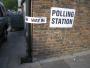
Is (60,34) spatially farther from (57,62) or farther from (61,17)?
(57,62)

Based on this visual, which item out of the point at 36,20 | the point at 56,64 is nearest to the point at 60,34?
the point at 36,20

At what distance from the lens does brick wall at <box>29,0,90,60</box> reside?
7730 millimetres

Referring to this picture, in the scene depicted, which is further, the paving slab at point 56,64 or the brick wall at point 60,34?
the brick wall at point 60,34

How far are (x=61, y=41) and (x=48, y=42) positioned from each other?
1.46 feet

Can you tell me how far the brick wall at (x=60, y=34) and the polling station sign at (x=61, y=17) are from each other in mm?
103

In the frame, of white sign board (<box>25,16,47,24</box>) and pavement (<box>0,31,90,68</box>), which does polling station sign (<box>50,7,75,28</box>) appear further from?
pavement (<box>0,31,90,68</box>)

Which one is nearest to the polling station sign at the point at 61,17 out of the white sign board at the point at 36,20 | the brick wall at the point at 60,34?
the brick wall at the point at 60,34

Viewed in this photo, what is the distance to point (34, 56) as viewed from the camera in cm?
788

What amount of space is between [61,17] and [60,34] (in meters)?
0.55

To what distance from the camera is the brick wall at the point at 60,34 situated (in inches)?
304

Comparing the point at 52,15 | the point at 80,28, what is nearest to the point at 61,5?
the point at 52,15

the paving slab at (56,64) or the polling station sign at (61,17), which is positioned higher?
the polling station sign at (61,17)

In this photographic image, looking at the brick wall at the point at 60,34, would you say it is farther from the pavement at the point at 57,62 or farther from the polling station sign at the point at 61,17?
the pavement at the point at 57,62

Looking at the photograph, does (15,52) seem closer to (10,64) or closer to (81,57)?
(10,64)
